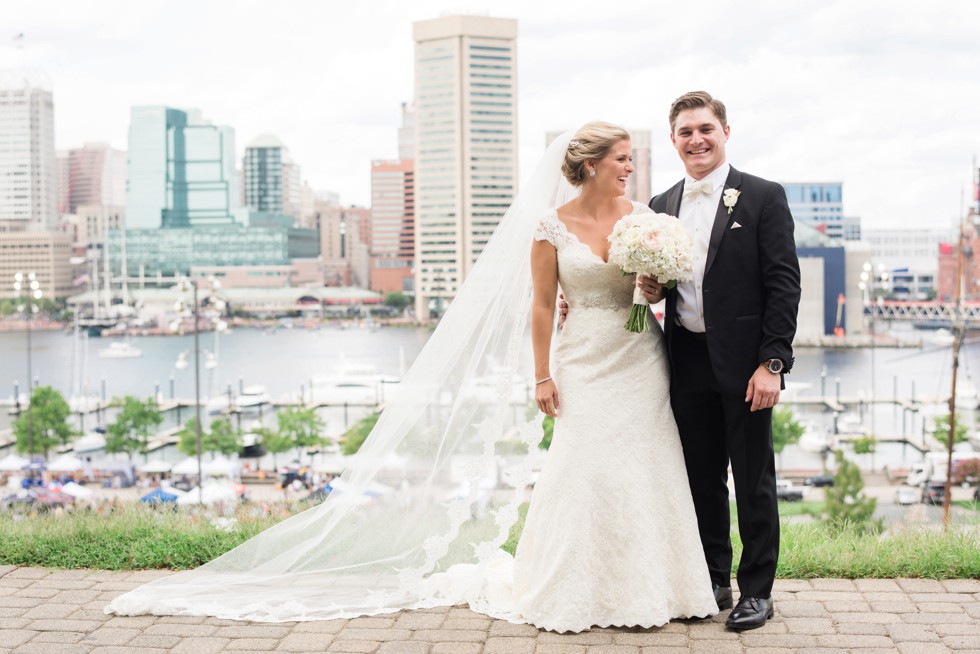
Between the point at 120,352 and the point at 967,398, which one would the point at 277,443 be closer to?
the point at 967,398

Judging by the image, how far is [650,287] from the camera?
2.54 metres

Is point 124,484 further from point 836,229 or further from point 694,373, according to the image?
point 836,229

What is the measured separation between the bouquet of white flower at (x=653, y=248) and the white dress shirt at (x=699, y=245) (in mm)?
81

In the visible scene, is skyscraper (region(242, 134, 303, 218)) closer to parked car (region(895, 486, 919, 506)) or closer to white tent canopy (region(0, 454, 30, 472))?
white tent canopy (region(0, 454, 30, 472))

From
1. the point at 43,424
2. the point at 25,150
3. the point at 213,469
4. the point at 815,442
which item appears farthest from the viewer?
the point at 25,150

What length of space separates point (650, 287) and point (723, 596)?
0.91 metres

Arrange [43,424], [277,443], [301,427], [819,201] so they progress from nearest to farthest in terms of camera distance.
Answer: [277,443] → [301,427] → [43,424] → [819,201]

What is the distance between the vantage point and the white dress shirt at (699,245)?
262cm

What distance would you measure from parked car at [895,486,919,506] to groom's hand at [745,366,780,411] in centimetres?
1804

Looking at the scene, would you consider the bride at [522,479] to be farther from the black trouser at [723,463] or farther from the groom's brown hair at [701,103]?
the groom's brown hair at [701,103]

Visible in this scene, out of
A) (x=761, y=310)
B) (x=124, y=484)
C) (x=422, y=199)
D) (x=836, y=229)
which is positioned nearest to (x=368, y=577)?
(x=761, y=310)

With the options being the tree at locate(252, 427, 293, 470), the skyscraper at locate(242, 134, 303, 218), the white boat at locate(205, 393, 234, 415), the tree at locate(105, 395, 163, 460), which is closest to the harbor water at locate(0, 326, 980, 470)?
the white boat at locate(205, 393, 234, 415)

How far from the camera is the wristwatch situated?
98.4 inches

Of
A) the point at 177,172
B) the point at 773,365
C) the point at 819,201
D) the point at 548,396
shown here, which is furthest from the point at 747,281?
the point at 819,201
